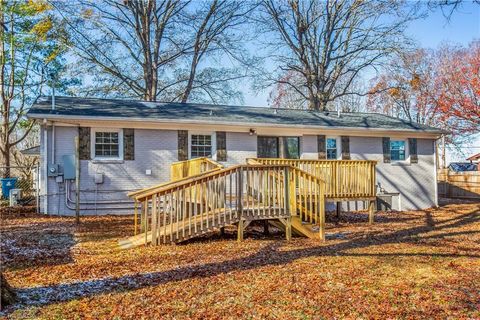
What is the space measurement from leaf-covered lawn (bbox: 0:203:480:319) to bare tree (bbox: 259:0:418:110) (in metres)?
17.7

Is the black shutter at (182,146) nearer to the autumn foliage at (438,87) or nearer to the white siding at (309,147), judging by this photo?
the white siding at (309,147)

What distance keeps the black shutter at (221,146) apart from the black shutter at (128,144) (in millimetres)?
2816

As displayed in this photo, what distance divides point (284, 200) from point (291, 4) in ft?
63.4

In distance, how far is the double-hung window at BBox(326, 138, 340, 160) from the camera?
14.3 m

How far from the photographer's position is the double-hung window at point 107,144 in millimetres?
11836

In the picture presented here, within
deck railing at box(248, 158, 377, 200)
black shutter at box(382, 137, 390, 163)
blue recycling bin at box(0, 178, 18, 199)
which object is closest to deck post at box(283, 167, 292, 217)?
deck railing at box(248, 158, 377, 200)

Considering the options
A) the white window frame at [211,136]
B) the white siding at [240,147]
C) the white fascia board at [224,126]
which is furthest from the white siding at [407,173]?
the white window frame at [211,136]

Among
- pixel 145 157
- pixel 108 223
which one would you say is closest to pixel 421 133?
pixel 145 157

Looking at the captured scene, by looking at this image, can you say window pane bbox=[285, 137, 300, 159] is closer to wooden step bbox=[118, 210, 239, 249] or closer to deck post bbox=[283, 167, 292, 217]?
deck post bbox=[283, 167, 292, 217]

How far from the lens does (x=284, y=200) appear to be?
8.05m

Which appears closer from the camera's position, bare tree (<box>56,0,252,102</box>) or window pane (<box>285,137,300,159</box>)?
window pane (<box>285,137,300,159</box>)

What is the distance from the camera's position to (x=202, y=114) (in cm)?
1340

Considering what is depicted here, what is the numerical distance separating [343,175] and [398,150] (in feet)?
20.1

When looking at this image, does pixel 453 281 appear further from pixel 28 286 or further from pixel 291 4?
pixel 291 4
